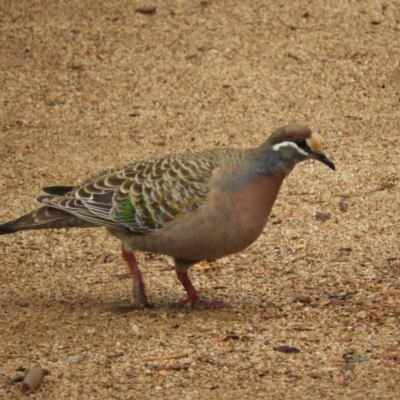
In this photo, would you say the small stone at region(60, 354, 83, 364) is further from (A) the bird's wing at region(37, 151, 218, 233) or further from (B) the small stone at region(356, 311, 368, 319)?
(B) the small stone at region(356, 311, 368, 319)

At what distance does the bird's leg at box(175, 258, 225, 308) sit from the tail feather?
2.34 ft

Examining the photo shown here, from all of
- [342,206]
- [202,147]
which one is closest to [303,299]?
[342,206]

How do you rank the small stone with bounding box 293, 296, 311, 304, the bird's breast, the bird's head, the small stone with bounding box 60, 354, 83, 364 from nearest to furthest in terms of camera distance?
the small stone with bounding box 60, 354, 83, 364
the bird's breast
the bird's head
the small stone with bounding box 293, 296, 311, 304

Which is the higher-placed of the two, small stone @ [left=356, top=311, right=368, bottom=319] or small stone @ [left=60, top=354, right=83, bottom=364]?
small stone @ [left=356, top=311, right=368, bottom=319]

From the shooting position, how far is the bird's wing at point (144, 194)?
5875mm

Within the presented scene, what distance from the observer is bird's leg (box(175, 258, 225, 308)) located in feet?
20.2

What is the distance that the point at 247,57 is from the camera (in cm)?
1020

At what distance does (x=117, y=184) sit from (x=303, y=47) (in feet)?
15.4

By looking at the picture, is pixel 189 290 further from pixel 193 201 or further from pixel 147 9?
pixel 147 9

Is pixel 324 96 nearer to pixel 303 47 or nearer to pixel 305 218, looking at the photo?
pixel 303 47

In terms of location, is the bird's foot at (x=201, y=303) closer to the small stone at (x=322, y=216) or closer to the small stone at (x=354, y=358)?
the small stone at (x=354, y=358)

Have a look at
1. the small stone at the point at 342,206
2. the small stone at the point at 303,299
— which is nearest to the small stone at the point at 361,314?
the small stone at the point at 303,299

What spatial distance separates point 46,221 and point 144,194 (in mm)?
764

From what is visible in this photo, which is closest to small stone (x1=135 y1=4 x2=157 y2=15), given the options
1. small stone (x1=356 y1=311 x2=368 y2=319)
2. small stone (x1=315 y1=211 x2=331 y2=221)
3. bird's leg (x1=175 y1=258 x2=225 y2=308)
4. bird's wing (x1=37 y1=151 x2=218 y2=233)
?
small stone (x1=315 y1=211 x2=331 y2=221)
